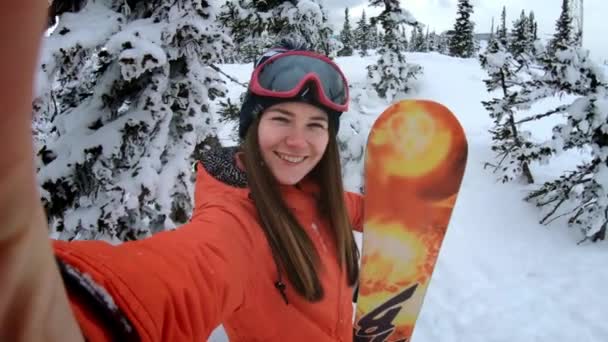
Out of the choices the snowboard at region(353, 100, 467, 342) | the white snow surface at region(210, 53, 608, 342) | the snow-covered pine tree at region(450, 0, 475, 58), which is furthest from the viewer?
the snow-covered pine tree at region(450, 0, 475, 58)

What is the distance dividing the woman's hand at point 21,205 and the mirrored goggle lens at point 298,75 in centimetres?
156

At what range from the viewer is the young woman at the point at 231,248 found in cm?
31

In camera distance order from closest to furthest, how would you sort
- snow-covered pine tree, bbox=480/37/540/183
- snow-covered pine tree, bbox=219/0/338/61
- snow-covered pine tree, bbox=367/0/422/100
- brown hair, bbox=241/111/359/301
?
1. brown hair, bbox=241/111/359/301
2. snow-covered pine tree, bbox=219/0/338/61
3. snow-covered pine tree, bbox=480/37/540/183
4. snow-covered pine tree, bbox=367/0/422/100

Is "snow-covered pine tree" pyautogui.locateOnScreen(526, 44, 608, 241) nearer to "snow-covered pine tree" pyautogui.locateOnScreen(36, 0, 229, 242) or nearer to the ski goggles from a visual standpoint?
"snow-covered pine tree" pyautogui.locateOnScreen(36, 0, 229, 242)

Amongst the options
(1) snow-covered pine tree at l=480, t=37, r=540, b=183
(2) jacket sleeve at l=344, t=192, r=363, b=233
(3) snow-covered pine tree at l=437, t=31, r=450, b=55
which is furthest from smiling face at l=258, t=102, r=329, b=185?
(3) snow-covered pine tree at l=437, t=31, r=450, b=55

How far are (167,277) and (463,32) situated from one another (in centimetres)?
3946

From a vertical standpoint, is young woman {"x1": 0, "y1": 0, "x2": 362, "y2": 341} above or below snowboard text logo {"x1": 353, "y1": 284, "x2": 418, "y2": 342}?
above

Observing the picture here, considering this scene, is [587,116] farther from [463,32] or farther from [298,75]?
[463,32]

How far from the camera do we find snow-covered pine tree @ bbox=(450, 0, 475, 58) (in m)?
33.3

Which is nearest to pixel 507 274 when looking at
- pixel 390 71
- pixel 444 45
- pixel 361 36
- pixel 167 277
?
pixel 167 277

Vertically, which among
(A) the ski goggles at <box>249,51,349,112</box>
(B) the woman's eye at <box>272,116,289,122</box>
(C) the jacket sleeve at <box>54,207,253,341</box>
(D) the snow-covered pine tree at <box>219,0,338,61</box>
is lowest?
(C) the jacket sleeve at <box>54,207,253,341</box>

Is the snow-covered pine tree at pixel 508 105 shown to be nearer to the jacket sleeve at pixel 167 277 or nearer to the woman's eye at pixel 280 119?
the woman's eye at pixel 280 119

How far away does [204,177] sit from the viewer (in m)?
1.82

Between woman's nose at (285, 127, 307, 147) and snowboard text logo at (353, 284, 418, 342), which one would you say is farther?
snowboard text logo at (353, 284, 418, 342)
